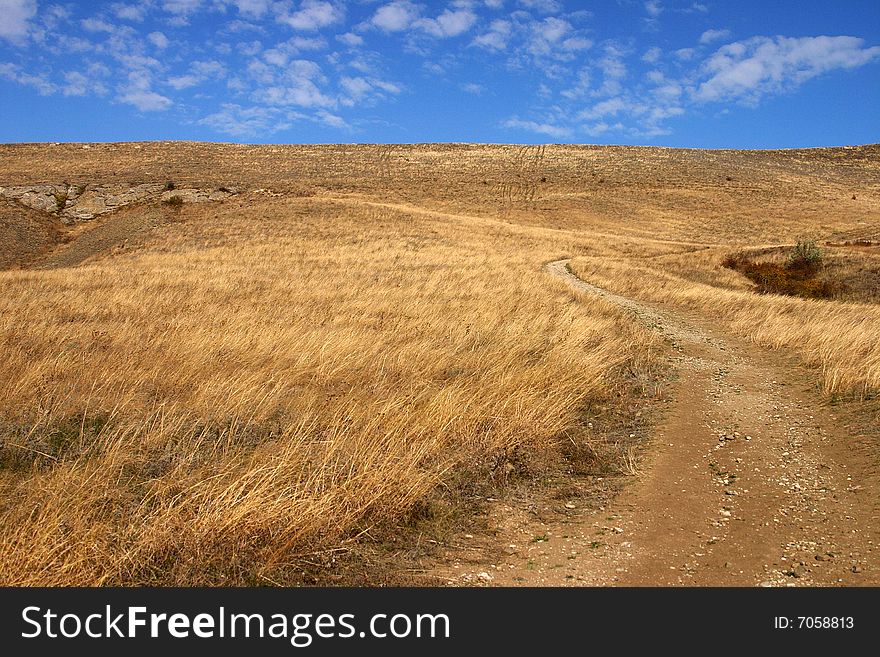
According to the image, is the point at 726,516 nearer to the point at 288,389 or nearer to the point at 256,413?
the point at 256,413

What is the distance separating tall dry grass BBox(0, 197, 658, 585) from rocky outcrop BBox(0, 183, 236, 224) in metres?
40.8

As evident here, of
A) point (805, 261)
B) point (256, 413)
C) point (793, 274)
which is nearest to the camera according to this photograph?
point (256, 413)

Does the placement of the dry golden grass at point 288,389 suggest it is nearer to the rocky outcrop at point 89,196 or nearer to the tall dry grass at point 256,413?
the tall dry grass at point 256,413

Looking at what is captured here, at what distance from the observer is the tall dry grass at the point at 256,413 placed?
12.6 feet

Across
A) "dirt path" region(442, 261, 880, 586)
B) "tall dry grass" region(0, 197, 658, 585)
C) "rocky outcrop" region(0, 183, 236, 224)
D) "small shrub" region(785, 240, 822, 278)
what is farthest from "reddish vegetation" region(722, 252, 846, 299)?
"rocky outcrop" region(0, 183, 236, 224)

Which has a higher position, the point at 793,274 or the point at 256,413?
the point at 793,274

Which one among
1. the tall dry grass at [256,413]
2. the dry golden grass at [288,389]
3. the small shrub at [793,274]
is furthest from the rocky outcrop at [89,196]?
the small shrub at [793,274]

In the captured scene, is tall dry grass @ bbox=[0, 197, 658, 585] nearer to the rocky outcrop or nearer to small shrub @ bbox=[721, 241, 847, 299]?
small shrub @ bbox=[721, 241, 847, 299]

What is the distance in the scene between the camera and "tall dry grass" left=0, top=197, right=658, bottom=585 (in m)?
3.84

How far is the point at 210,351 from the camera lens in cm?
830

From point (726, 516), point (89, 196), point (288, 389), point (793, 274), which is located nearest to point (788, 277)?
point (793, 274)

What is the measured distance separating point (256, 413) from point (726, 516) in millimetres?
4740

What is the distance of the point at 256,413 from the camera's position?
6.16 metres
